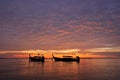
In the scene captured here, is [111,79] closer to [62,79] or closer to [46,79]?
[62,79]

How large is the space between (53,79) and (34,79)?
15.8ft

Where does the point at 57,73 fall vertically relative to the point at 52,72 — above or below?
above

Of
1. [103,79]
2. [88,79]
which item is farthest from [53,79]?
[103,79]

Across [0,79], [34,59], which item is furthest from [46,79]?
[34,59]

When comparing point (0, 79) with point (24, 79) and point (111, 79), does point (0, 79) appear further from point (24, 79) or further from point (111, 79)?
point (111, 79)

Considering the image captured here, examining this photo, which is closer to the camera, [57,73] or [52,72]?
[57,73]

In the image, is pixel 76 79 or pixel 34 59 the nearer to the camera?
pixel 76 79

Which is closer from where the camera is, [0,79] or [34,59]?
[0,79]

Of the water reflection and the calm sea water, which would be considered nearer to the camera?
the calm sea water

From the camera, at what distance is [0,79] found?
4578 cm

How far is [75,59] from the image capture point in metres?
197

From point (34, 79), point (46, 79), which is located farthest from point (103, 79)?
point (34, 79)

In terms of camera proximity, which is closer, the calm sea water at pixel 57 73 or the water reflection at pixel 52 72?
the calm sea water at pixel 57 73

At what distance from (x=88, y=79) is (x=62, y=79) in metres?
7.18
